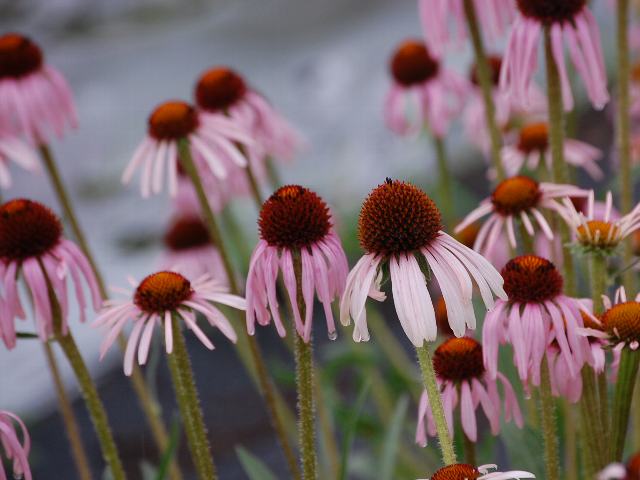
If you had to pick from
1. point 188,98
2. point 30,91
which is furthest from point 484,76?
point 188,98

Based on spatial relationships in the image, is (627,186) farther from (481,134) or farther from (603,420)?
(481,134)

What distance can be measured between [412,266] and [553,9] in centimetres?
46

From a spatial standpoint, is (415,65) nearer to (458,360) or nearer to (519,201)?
(519,201)

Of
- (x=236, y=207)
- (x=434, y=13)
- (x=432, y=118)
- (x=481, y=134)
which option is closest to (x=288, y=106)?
(x=236, y=207)

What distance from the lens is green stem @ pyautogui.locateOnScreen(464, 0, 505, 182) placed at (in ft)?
3.94

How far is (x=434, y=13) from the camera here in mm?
1290

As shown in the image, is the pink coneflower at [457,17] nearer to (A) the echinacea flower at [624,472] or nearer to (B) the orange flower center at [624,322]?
(B) the orange flower center at [624,322]

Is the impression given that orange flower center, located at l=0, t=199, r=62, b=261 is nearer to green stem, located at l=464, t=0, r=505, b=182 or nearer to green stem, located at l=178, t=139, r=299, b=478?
green stem, located at l=178, t=139, r=299, b=478

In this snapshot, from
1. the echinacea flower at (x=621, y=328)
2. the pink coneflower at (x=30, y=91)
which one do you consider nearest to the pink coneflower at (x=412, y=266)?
the echinacea flower at (x=621, y=328)

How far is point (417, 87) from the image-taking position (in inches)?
71.4

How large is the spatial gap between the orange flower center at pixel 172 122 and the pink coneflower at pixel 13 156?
0.58ft

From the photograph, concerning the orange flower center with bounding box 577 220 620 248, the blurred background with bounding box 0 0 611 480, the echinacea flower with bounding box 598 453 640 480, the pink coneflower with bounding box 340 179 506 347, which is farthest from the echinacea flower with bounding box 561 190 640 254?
the blurred background with bounding box 0 0 611 480

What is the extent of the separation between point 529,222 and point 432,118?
70 cm

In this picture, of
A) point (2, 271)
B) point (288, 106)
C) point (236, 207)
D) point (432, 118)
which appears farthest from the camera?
point (288, 106)
